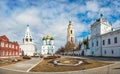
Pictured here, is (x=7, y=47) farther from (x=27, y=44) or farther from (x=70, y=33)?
(x=70, y=33)

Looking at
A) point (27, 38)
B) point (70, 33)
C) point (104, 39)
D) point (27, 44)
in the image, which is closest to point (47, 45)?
point (70, 33)

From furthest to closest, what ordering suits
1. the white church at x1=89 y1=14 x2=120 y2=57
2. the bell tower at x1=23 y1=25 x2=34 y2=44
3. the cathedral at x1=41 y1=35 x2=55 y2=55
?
the cathedral at x1=41 y1=35 x2=55 y2=55, the bell tower at x1=23 y1=25 x2=34 y2=44, the white church at x1=89 y1=14 x2=120 y2=57

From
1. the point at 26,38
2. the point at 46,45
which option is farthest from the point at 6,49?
the point at 46,45

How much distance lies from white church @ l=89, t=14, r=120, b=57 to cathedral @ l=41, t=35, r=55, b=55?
5972 centimetres

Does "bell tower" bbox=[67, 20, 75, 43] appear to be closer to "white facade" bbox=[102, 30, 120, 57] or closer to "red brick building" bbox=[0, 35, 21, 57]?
"red brick building" bbox=[0, 35, 21, 57]

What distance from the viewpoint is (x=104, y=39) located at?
53594 mm

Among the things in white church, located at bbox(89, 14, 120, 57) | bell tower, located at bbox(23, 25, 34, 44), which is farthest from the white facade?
bell tower, located at bbox(23, 25, 34, 44)

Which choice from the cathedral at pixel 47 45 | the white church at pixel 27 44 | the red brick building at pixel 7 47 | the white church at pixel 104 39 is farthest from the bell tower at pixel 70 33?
the white church at pixel 104 39

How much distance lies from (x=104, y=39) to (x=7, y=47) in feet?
106

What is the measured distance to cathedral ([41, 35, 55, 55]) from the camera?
12157cm

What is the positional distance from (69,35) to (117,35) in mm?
87721

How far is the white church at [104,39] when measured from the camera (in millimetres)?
46688

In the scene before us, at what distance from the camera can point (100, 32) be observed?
2213 inches

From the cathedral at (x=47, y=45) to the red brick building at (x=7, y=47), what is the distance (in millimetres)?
52626
